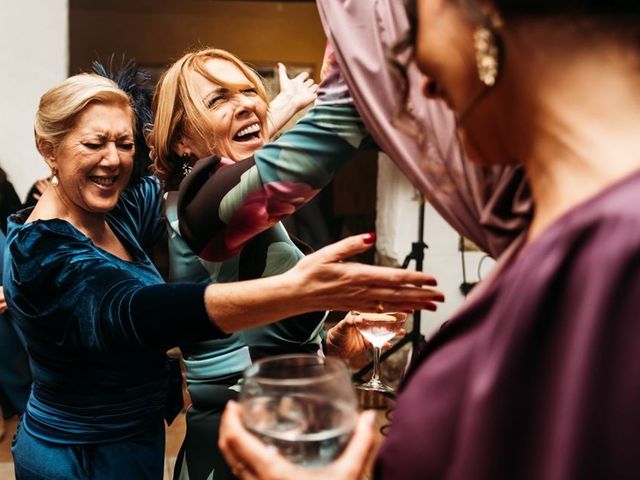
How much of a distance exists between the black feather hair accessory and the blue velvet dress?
32 centimetres

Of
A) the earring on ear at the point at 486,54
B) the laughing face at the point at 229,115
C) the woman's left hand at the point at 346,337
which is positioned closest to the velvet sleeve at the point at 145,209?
the laughing face at the point at 229,115

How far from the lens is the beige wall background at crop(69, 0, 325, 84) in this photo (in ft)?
17.6

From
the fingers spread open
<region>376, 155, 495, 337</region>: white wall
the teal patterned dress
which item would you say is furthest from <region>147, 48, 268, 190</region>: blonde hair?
<region>376, 155, 495, 337</region>: white wall

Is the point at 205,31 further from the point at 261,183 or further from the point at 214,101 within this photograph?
the point at 261,183

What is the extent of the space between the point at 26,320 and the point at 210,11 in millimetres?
4070

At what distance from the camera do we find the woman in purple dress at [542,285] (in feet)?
1.69

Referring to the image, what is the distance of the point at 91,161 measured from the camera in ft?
5.79

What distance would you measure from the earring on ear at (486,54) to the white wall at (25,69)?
2992 millimetres

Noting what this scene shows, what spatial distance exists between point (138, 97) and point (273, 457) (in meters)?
1.51

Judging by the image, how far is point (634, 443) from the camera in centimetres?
51

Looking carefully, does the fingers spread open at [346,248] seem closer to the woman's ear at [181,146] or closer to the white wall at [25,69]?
the woman's ear at [181,146]

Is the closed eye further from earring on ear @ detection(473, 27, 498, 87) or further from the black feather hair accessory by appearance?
earring on ear @ detection(473, 27, 498, 87)

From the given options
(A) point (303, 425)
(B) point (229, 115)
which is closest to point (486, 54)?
(A) point (303, 425)

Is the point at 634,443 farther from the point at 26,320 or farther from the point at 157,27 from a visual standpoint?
the point at 157,27
